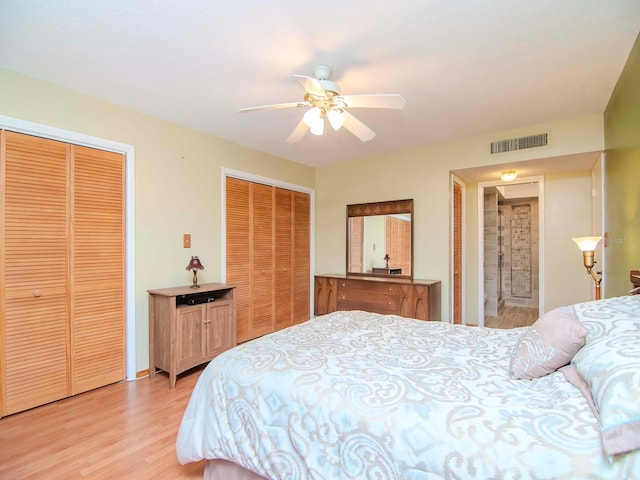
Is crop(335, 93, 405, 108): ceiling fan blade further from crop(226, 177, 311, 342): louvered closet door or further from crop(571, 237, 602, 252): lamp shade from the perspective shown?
crop(226, 177, 311, 342): louvered closet door

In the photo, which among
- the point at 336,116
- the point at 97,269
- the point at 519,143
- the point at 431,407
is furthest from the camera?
the point at 519,143

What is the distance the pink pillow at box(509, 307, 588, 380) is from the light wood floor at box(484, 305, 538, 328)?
3.86 m

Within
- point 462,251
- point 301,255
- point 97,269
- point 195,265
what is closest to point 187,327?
point 195,265

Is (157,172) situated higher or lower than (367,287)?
higher

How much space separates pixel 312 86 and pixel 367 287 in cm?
277

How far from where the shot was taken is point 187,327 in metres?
2.90

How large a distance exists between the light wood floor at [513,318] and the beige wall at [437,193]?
0.62 metres

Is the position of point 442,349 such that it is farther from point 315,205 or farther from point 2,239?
point 315,205

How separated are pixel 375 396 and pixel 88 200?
2753 millimetres

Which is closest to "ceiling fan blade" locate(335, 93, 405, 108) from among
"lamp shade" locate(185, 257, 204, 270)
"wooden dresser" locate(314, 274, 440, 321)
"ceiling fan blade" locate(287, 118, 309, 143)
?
"ceiling fan blade" locate(287, 118, 309, 143)

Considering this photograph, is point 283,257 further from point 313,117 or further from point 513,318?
point 513,318

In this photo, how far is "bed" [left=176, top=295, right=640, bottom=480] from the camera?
35.8 inches

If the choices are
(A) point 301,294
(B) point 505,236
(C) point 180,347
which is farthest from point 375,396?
(B) point 505,236

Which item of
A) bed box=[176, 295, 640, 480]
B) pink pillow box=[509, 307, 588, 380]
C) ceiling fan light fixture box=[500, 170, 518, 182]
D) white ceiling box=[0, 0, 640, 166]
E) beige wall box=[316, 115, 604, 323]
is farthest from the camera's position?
ceiling fan light fixture box=[500, 170, 518, 182]
